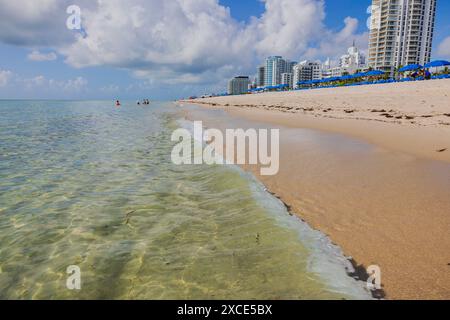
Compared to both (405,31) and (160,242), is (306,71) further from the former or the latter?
(160,242)

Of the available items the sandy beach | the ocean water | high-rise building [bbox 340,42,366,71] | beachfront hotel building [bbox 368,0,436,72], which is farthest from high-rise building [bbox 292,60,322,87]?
the ocean water

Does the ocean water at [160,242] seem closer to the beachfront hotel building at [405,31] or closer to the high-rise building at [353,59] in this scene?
the beachfront hotel building at [405,31]

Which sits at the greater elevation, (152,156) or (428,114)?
(428,114)

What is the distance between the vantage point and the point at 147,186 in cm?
646

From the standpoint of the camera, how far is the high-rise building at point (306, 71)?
18600cm

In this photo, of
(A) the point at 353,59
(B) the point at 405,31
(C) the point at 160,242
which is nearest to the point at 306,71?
(A) the point at 353,59

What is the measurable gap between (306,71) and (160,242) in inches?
7920

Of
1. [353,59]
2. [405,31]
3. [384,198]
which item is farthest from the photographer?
[353,59]

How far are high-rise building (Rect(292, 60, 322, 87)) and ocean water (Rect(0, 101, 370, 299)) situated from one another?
191348 millimetres

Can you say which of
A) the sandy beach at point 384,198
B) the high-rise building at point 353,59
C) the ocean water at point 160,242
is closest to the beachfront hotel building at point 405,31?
the high-rise building at point 353,59

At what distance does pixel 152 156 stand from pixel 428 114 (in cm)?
1427

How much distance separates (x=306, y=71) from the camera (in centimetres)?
18750
